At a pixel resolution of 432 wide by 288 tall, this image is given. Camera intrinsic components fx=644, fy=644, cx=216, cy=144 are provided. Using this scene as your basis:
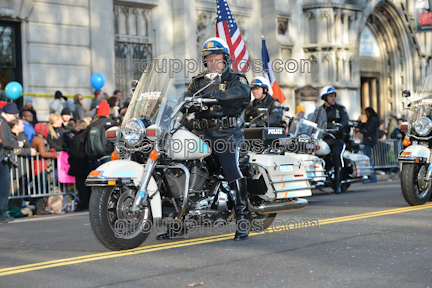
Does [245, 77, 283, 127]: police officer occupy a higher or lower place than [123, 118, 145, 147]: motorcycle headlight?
higher

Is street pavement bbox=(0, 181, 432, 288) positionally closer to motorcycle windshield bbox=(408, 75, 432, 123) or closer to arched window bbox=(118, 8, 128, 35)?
motorcycle windshield bbox=(408, 75, 432, 123)

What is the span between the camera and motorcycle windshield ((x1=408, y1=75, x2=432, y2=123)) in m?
9.51

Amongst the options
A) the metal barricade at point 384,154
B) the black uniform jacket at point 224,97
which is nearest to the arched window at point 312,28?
the metal barricade at point 384,154

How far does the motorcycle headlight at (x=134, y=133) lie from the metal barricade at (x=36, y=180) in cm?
561

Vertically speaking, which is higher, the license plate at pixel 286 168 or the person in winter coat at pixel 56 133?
the person in winter coat at pixel 56 133

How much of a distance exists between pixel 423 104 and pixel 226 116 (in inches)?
164

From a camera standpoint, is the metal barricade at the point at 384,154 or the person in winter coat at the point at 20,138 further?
the metal barricade at the point at 384,154

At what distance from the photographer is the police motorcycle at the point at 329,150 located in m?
11.7

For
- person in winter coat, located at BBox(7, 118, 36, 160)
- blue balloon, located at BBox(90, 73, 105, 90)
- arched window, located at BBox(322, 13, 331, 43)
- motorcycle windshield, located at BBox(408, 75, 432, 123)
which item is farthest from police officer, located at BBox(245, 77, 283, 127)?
arched window, located at BBox(322, 13, 331, 43)

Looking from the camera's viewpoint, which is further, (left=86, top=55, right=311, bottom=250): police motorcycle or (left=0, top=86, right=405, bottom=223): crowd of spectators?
(left=0, top=86, right=405, bottom=223): crowd of spectators

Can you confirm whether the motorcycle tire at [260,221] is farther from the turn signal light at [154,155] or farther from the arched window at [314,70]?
the arched window at [314,70]

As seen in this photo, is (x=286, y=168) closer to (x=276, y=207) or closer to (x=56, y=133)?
(x=276, y=207)

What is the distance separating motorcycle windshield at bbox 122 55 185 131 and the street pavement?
1262 mm

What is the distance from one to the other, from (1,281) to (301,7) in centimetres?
2000
